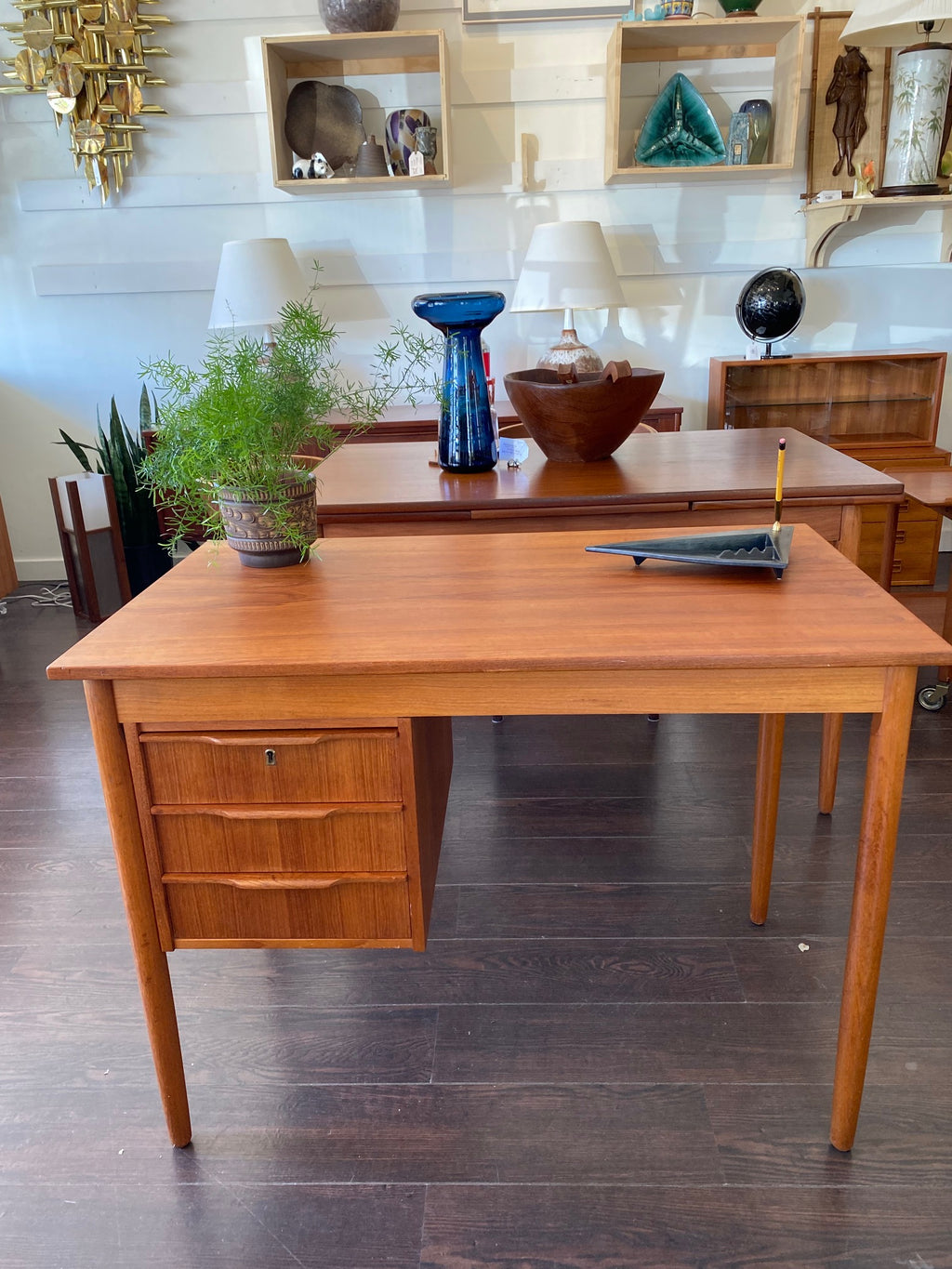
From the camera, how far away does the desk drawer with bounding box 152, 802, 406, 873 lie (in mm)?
1237

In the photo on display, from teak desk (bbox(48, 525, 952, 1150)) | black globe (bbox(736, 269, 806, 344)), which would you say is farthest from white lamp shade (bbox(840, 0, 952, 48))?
teak desk (bbox(48, 525, 952, 1150))

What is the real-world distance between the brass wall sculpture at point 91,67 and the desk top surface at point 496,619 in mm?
2820

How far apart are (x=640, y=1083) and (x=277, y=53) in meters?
3.54

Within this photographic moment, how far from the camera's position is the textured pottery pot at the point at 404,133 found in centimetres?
353

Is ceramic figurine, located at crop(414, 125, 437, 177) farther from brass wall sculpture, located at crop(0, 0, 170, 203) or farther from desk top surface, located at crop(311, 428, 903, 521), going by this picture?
Result: desk top surface, located at crop(311, 428, 903, 521)

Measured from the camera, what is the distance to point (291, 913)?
1291mm

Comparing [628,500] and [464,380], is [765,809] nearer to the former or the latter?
[628,500]

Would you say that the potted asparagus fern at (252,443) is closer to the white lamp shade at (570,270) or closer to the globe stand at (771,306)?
the white lamp shade at (570,270)

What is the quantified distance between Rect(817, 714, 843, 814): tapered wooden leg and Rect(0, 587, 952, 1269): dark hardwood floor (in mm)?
56

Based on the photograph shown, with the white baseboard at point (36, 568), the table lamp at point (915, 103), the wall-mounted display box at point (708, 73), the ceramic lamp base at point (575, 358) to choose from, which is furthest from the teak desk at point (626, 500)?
the white baseboard at point (36, 568)

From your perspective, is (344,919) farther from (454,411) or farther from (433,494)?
(454,411)

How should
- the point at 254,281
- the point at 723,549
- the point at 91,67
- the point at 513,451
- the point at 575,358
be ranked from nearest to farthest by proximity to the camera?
1. the point at 723,549
2. the point at 513,451
3. the point at 575,358
4. the point at 254,281
5. the point at 91,67

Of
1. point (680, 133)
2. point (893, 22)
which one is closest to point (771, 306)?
point (680, 133)

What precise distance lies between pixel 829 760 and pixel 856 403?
2.12m
